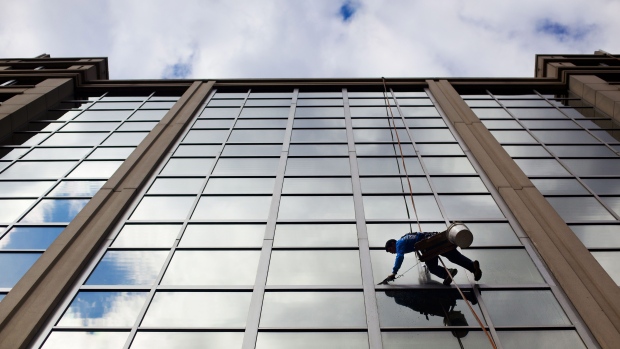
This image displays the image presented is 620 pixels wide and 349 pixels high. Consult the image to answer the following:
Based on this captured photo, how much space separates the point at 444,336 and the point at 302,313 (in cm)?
263

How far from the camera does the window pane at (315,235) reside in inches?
478

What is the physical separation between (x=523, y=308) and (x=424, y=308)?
6.16 ft

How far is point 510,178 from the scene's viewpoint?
1476cm

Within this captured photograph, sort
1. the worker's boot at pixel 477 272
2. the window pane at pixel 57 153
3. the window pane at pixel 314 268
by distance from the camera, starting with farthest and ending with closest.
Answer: the window pane at pixel 57 153 → the window pane at pixel 314 268 → the worker's boot at pixel 477 272

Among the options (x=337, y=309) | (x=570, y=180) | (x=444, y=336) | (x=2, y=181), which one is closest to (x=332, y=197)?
(x=337, y=309)

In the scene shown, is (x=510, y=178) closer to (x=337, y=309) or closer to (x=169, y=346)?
(x=337, y=309)

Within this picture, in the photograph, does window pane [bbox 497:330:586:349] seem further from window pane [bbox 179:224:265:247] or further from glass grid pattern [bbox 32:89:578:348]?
window pane [bbox 179:224:265:247]

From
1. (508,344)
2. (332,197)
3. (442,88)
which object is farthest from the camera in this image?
(442,88)

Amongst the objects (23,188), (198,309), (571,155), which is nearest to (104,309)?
(198,309)

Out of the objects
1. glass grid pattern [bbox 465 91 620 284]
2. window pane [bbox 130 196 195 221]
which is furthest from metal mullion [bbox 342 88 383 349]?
glass grid pattern [bbox 465 91 620 284]

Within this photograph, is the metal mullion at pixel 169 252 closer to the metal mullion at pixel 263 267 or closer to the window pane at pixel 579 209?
the metal mullion at pixel 263 267

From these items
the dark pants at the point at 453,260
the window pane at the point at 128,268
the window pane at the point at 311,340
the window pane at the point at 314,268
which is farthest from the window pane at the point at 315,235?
the window pane at the point at 311,340

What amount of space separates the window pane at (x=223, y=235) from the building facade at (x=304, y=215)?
2.8 inches

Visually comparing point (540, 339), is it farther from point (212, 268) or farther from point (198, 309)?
point (212, 268)
